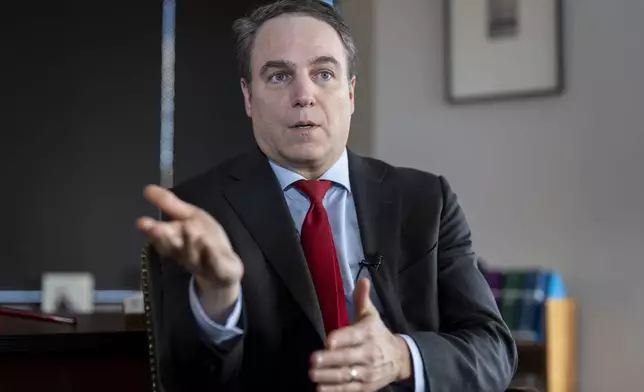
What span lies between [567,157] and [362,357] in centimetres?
157

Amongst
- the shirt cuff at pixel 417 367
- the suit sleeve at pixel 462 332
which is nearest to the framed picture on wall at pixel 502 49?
the suit sleeve at pixel 462 332

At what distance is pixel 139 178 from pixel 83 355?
124 centimetres

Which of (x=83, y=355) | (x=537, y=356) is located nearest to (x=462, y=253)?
(x=83, y=355)

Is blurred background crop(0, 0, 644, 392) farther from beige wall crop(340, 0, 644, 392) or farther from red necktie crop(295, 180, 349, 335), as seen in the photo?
red necktie crop(295, 180, 349, 335)

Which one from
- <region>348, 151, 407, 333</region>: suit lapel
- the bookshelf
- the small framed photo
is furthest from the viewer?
the small framed photo

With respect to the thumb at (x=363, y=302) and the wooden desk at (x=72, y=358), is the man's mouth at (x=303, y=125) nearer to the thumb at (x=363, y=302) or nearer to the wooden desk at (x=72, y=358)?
the thumb at (x=363, y=302)

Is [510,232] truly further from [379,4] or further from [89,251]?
[89,251]

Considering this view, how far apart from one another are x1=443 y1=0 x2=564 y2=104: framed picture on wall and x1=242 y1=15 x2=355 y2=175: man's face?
1.36m

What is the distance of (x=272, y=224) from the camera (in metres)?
0.98

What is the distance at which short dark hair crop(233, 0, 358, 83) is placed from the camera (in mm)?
1050

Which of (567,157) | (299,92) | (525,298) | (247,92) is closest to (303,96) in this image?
(299,92)

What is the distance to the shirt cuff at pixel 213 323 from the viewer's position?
2.83 feet

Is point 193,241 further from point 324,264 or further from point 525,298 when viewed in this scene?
point 525,298

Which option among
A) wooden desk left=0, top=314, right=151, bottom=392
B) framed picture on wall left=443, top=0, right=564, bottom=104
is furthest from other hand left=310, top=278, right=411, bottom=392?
framed picture on wall left=443, top=0, right=564, bottom=104
